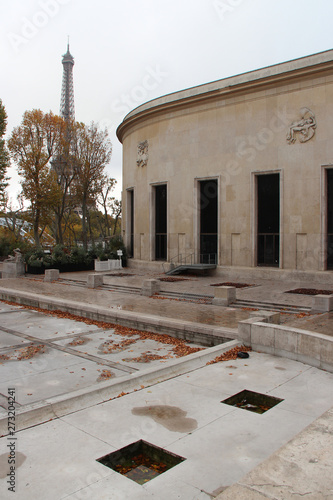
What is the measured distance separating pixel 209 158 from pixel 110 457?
26159 millimetres

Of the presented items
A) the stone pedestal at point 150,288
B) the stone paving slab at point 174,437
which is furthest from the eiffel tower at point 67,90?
the stone paving slab at point 174,437

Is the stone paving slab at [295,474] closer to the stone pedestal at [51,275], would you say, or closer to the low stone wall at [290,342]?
the low stone wall at [290,342]

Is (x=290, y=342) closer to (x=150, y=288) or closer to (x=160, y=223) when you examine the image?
(x=150, y=288)

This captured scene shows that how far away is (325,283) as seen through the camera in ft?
78.3

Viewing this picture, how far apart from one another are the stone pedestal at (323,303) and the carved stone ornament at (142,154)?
2232 cm

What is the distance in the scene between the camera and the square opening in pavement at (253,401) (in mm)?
7274

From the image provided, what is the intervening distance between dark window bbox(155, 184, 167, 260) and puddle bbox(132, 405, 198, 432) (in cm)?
2729

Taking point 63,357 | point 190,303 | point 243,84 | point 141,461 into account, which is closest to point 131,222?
point 243,84

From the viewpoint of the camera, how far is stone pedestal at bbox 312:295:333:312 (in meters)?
15.5

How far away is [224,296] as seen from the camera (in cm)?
1795

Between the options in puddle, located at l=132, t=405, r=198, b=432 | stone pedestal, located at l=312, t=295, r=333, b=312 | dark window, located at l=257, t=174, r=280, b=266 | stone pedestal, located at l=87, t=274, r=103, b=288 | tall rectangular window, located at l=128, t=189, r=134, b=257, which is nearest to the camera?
puddle, located at l=132, t=405, r=198, b=432

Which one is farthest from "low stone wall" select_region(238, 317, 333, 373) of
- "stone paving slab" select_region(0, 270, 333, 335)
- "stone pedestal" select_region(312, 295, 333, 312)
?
"stone pedestal" select_region(312, 295, 333, 312)

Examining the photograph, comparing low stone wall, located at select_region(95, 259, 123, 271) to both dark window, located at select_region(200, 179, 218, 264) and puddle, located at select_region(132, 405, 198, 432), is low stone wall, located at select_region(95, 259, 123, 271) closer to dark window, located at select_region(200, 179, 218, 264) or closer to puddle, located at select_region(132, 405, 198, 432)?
dark window, located at select_region(200, 179, 218, 264)

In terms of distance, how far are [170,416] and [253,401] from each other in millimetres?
1732
